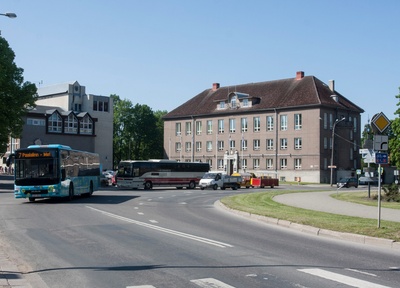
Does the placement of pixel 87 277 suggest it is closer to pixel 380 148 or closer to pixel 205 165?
pixel 380 148

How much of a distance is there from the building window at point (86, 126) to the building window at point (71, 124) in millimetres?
1050

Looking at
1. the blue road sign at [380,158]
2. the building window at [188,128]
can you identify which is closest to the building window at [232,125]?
the building window at [188,128]

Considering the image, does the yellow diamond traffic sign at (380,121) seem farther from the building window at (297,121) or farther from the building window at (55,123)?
the building window at (55,123)

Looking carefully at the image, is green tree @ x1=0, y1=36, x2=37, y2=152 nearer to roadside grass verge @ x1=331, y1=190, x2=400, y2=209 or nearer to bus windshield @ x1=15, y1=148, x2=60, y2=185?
bus windshield @ x1=15, y1=148, x2=60, y2=185

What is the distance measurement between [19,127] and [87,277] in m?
45.9

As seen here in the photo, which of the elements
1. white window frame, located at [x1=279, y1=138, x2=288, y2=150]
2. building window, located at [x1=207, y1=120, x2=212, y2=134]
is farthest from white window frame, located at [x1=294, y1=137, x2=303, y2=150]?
building window, located at [x1=207, y1=120, x2=212, y2=134]

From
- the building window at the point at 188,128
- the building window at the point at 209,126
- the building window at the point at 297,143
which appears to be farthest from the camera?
the building window at the point at 188,128

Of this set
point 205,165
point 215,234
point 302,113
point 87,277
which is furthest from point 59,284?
point 302,113

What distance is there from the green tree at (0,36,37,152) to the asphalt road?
1329 inches

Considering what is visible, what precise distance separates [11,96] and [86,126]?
52508mm

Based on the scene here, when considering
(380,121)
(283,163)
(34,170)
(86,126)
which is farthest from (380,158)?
(86,126)

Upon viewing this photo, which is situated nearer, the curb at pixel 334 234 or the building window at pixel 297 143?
the curb at pixel 334 234

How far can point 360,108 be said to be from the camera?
3474 inches

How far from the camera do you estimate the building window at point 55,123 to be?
97.6m
